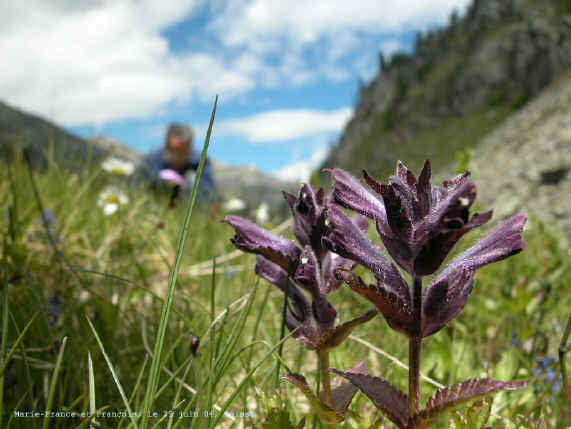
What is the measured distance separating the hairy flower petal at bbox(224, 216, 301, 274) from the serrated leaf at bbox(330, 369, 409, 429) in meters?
0.32

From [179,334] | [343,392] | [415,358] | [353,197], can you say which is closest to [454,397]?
[415,358]

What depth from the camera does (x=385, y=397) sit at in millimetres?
999

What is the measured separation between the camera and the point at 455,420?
1094mm

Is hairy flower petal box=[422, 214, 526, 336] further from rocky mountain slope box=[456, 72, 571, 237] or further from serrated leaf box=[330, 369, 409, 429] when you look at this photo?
rocky mountain slope box=[456, 72, 571, 237]

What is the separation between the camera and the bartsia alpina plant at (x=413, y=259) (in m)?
0.94

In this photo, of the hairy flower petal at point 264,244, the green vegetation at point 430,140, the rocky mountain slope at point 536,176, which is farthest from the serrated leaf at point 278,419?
the green vegetation at point 430,140

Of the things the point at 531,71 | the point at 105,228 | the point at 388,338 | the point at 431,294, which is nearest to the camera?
the point at 431,294

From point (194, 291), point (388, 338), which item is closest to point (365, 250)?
point (388, 338)

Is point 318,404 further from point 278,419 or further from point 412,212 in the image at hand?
point 412,212

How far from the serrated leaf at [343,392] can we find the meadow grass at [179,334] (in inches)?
3.9

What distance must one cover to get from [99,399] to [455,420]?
1.05 metres

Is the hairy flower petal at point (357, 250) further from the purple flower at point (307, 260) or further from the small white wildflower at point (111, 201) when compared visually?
the small white wildflower at point (111, 201)

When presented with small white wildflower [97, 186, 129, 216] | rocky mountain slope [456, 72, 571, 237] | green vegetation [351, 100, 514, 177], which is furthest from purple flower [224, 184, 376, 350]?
green vegetation [351, 100, 514, 177]

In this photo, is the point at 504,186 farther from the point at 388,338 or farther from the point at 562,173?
the point at 388,338
